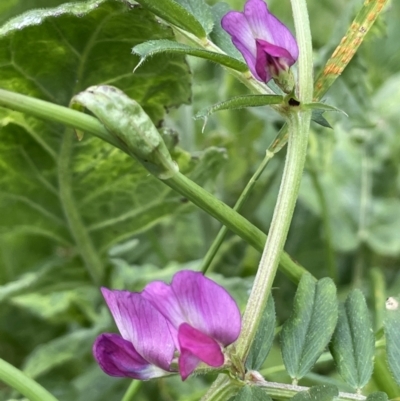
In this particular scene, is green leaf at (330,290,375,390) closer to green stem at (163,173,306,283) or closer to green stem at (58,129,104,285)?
green stem at (163,173,306,283)

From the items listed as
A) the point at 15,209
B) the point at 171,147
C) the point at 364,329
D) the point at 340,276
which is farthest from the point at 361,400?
the point at 340,276

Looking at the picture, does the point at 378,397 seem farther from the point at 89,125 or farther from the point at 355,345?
the point at 89,125

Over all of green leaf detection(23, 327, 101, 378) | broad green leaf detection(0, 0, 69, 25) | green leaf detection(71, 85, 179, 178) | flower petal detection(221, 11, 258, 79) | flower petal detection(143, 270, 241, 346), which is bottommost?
green leaf detection(23, 327, 101, 378)

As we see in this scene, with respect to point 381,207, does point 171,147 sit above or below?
above

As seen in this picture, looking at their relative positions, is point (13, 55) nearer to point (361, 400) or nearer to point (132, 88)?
point (132, 88)

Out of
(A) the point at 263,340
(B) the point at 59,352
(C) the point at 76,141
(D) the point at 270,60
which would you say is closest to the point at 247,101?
(D) the point at 270,60

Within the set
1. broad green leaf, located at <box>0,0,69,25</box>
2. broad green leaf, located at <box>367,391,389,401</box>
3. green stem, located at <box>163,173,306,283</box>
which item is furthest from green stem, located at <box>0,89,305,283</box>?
broad green leaf, located at <box>0,0,69,25</box>

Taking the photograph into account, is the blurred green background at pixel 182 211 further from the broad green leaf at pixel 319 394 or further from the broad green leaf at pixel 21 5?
the broad green leaf at pixel 319 394
